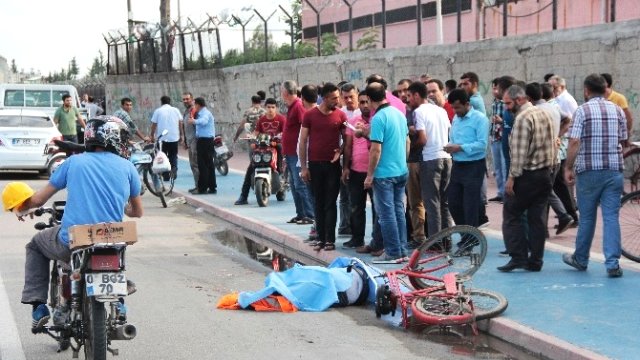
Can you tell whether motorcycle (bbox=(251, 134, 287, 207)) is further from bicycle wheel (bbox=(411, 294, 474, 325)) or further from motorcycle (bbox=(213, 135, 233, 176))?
bicycle wheel (bbox=(411, 294, 474, 325))

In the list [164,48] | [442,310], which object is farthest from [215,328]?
[164,48]

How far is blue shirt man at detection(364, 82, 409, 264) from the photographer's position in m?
10.6

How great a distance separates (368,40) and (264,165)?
1018 centimetres

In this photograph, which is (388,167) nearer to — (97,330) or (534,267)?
(534,267)

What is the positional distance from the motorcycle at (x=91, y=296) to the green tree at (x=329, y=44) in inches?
821

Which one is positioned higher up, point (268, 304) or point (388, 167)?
point (388, 167)

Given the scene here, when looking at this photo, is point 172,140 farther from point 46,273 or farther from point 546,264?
point 46,273

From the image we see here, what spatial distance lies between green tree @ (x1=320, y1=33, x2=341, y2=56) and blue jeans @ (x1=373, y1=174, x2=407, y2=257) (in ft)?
→ 55.2

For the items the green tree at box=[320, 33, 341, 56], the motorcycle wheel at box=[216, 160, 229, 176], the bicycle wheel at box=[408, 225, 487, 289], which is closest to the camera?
the bicycle wheel at box=[408, 225, 487, 289]

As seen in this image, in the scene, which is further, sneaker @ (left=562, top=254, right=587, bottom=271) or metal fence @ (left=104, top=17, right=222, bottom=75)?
metal fence @ (left=104, top=17, right=222, bottom=75)

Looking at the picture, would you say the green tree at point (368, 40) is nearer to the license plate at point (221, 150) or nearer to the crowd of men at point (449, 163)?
the license plate at point (221, 150)

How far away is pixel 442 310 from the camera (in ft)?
27.4

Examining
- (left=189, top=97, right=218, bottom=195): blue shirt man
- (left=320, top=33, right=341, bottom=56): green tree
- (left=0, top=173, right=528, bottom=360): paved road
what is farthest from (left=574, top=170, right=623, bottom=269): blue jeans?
(left=320, top=33, right=341, bottom=56): green tree

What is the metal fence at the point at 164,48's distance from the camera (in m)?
34.8
